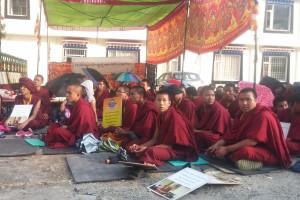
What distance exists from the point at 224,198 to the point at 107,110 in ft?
9.82

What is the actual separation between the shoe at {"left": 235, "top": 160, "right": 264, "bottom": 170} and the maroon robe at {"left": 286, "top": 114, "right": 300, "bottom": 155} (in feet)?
2.74

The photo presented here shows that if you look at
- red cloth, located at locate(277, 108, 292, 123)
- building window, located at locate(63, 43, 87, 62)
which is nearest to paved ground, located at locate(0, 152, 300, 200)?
red cloth, located at locate(277, 108, 292, 123)

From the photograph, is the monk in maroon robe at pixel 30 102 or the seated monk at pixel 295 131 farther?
the monk in maroon robe at pixel 30 102

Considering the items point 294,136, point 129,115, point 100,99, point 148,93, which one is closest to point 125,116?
point 129,115

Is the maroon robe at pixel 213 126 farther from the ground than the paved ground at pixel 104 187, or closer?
farther from the ground

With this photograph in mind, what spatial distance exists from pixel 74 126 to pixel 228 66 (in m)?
14.4

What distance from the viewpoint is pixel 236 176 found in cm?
408

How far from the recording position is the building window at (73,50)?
643 inches

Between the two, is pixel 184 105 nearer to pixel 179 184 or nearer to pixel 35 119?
pixel 179 184

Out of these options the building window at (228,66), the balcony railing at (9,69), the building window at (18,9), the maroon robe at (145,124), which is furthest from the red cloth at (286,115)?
the building window at (18,9)

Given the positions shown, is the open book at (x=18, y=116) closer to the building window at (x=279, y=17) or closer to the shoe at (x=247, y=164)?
the shoe at (x=247, y=164)

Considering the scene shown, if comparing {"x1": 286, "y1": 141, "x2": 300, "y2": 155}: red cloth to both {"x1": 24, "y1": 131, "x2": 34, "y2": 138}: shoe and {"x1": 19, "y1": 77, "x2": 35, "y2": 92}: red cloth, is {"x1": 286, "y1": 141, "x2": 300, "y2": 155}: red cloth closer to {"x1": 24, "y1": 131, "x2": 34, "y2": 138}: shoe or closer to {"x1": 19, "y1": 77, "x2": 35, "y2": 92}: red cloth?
{"x1": 24, "y1": 131, "x2": 34, "y2": 138}: shoe

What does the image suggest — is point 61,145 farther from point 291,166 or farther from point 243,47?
point 243,47

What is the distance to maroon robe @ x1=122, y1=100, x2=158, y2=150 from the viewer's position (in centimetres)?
508
